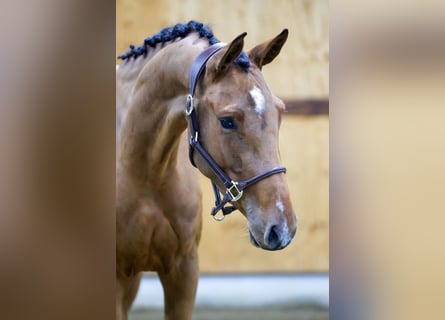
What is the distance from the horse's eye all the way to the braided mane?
166 millimetres

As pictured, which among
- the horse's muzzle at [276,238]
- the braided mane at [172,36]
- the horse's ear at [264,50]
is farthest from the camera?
the braided mane at [172,36]

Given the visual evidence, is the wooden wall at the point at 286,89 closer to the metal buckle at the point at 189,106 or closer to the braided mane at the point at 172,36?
the braided mane at the point at 172,36

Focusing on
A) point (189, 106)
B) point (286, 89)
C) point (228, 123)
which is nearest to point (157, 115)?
point (189, 106)

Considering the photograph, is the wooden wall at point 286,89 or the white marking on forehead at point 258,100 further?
the wooden wall at point 286,89

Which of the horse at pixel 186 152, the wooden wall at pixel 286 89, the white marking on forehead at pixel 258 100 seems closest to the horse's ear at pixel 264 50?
the horse at pixel 186 152

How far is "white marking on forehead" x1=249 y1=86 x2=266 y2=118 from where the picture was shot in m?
1.52

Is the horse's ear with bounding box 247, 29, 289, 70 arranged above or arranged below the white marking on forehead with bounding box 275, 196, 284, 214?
above

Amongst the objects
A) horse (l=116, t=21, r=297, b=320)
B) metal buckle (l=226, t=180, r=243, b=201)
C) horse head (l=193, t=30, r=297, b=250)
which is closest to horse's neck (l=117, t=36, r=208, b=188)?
horse (l=116, t=21, r=297, b=320)

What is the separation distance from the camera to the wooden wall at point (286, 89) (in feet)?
6.11

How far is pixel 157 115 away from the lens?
5.83ft

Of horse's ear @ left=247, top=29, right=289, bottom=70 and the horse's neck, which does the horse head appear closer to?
horse's ear @ left=247, top=29, right=289, bottom=70
